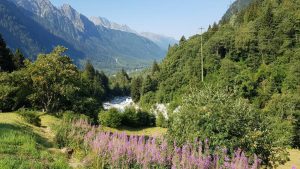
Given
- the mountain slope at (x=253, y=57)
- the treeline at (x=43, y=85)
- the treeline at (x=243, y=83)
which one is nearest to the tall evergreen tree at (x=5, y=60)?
the treeline at (x=43, y=85)

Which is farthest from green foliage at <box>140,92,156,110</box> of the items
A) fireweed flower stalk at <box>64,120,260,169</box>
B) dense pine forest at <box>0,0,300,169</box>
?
fireweed flower stalk at <box>64,120,260,169</box>

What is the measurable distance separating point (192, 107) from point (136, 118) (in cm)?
4445

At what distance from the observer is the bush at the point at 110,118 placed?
4816 cm

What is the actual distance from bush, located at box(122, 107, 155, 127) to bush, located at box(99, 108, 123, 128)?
4.10 meters

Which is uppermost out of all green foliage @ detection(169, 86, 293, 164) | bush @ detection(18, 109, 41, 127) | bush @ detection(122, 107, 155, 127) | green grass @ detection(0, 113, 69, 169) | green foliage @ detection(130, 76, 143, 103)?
green foliage @ detection(130, 76, 143, 103)

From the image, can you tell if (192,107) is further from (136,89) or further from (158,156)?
(136,89)

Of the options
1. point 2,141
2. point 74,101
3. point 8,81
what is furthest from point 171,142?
point 74,101

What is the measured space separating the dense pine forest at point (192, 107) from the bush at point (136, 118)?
0.58ft

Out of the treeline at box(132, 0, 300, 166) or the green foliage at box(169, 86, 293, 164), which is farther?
the treeline at box(132, 0, 300, 166)

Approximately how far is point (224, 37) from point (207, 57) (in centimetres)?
699

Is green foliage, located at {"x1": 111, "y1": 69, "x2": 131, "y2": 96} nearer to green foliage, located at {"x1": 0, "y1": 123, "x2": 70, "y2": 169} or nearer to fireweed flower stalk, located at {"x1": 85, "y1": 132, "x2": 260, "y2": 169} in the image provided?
green foliage, located at {"x1": 0, "y1": 123, "x2": 70, "y2": 169}

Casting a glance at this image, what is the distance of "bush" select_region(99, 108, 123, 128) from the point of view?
48.2m

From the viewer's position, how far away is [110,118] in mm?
48812

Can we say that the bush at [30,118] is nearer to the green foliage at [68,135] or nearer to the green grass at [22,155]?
the green foliage at [68,135]
